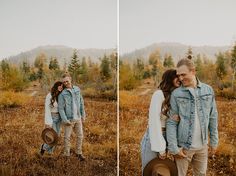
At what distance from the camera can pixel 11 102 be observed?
3779mm

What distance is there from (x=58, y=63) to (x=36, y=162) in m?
0.90

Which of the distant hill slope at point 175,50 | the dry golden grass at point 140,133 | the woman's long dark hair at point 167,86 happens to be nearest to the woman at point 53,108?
the dry golden grass at point 140,133

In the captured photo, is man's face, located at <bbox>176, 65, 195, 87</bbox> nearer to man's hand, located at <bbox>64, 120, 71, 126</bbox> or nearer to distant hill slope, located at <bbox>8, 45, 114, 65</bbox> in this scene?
distant hill slope, located at <bbox>8, 45, 114, 65</bbox>

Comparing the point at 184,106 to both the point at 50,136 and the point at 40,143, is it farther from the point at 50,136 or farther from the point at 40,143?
the point at 40,143

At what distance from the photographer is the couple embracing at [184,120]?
3.15 meters

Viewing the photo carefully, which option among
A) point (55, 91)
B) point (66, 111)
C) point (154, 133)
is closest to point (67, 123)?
point (66, 111)

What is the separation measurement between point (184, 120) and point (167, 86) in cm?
30

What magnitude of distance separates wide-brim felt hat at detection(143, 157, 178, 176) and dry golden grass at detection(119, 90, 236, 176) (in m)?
0.19

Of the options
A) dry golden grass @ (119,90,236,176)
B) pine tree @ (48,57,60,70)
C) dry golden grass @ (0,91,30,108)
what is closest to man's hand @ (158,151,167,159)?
dry golden grass @ (119,90,236,176)

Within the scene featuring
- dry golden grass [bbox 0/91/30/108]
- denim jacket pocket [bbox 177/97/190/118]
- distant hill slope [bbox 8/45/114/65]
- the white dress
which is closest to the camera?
denim jacket pocket [bbox 177/97/190/118]

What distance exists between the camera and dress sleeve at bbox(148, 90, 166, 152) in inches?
128

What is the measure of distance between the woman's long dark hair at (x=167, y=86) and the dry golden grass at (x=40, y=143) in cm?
57

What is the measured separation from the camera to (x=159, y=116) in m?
3.29

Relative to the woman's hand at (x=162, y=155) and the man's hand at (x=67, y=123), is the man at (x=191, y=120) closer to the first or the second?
the woman's hand at (x=162, y=155)
